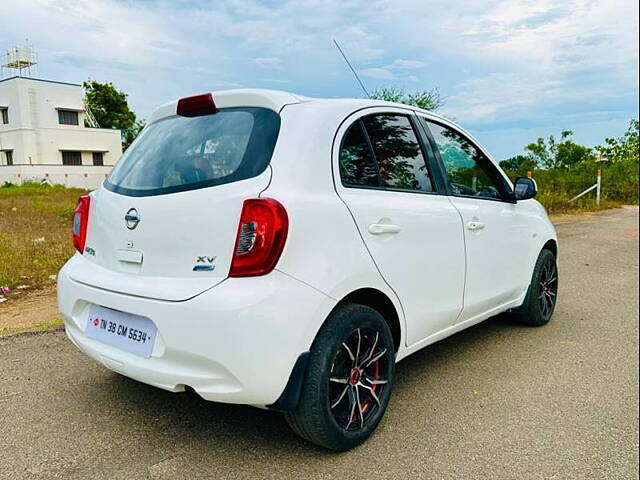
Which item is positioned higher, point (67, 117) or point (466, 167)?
point (67, 117)

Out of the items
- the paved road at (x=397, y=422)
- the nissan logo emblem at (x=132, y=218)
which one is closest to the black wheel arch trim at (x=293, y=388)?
the paved road at (x=397, y=422)

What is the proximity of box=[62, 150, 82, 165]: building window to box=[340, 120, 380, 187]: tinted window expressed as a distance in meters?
42.3

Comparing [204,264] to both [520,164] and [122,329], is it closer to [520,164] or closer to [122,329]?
[122,329]

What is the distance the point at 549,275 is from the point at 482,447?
2.39m

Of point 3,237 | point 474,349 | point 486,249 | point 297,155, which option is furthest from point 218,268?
point 3,237

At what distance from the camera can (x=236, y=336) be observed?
2.08 m

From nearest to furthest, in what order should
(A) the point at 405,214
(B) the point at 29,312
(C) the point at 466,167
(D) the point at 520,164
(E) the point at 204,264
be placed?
(E) the point at 204,264
(A) the point at 405,214
(C) the point at 466,167
(B) the point at 29,312
(D) the point at 520,164

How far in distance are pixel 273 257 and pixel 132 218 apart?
2.47 feet

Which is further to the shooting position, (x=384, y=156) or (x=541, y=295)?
(x=541, y=295)

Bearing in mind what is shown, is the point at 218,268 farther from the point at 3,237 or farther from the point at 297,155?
the point at 3,237

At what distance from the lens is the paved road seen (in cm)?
242

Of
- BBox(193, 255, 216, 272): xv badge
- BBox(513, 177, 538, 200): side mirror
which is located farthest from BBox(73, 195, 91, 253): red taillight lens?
BBox(513, 177, 538, 200): side mirror

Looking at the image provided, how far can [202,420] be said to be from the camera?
2.84 m

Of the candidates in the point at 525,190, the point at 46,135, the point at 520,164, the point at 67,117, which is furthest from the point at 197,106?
the point at 67,117
